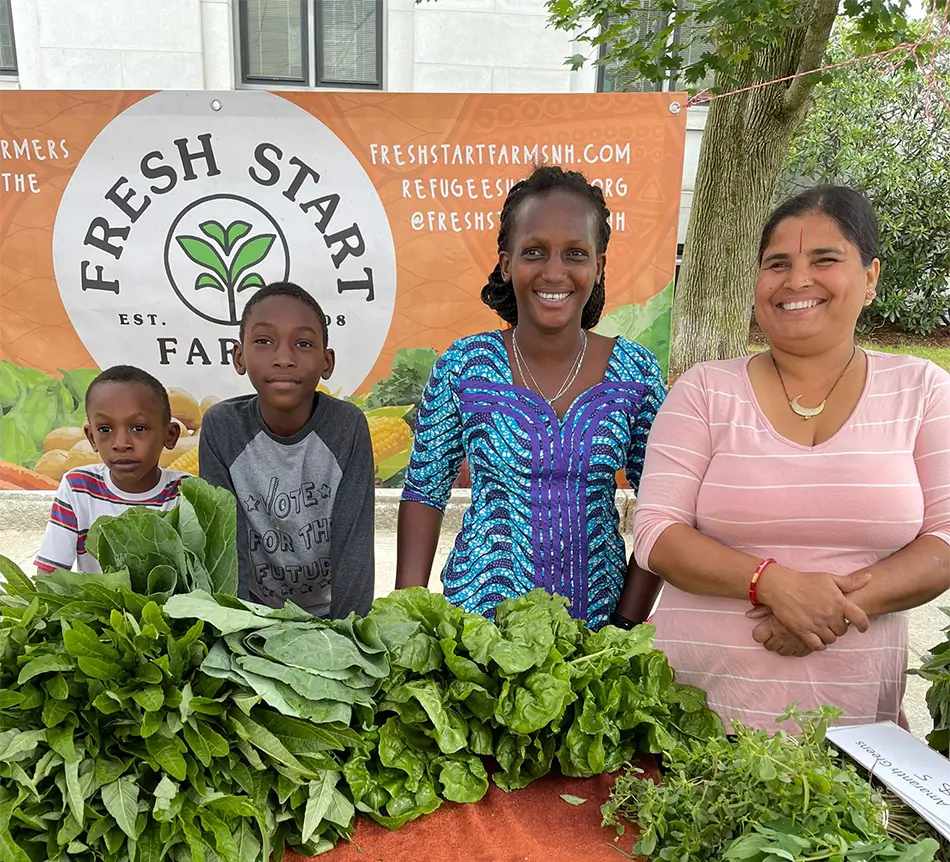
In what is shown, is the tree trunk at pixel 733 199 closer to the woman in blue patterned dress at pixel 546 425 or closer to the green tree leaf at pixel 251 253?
the green tree leaf at pixel 251 253

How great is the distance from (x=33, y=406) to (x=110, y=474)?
176cm

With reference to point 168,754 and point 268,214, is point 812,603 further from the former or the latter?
point 268,214

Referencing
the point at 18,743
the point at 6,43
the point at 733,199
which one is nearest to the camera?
the point at 18,743

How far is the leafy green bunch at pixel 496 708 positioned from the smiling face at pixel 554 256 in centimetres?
68

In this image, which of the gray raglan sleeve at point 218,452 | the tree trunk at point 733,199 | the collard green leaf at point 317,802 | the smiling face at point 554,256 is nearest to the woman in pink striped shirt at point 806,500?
the smiling face at point 554,256

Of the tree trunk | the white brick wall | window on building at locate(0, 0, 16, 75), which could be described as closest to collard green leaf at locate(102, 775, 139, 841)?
the tree trunk

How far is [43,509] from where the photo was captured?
4.39 metres

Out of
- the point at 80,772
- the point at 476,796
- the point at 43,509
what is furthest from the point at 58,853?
the point at 43,509

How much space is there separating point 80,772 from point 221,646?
24 cm

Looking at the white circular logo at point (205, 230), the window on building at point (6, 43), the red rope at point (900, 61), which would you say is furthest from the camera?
the window on building at point (6, 43)

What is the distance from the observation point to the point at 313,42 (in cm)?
731

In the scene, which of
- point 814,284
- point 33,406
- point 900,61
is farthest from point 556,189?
point 33,406

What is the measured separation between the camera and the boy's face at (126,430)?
219 cm

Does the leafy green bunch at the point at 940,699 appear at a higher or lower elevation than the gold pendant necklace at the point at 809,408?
lower
